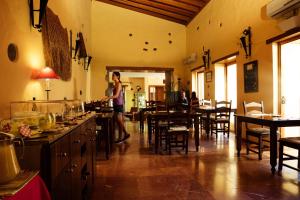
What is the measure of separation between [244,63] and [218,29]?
1.83 meters

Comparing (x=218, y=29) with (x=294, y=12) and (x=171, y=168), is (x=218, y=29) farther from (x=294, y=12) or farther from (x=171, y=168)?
(x=171, y=168)

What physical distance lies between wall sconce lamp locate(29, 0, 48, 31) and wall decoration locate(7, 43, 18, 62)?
0.57 m

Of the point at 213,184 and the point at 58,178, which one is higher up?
the point at 58,178

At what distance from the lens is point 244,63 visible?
5.52m

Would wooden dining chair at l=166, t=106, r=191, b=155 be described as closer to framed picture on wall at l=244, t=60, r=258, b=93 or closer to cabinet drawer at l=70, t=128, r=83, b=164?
framed picture on wall at l=244, t=60, r=258, b=93

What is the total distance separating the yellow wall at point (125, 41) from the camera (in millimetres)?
9094

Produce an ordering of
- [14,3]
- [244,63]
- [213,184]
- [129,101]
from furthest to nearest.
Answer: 1. [129,101]
2. [244,63]
3. [213,184]
4. [14,3]

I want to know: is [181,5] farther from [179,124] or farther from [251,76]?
[179,124]

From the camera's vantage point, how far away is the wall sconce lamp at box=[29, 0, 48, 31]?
2.50m

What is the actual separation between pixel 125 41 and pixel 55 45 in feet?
19.6

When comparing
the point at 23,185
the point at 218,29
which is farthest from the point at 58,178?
the point at 218,29

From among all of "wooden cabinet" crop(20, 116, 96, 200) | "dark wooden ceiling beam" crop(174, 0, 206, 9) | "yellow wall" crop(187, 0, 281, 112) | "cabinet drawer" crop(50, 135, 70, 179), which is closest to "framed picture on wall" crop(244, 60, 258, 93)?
"yellow wall" crop(187, 0, 281, 112)

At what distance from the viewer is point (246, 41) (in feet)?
17.5

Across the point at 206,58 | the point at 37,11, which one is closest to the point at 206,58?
the point at 206,58
